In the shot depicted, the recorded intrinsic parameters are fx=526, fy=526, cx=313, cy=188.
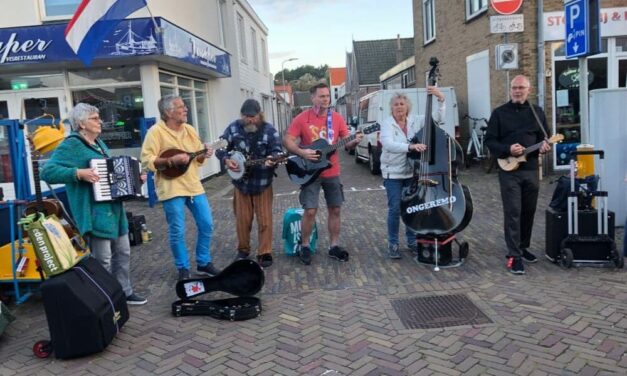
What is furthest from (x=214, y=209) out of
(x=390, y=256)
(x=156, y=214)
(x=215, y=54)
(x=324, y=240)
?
(x=215, y=54)

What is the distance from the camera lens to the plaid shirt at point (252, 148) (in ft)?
18.9

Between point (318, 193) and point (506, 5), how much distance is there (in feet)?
14.1

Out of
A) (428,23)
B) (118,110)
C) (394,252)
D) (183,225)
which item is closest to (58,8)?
(118,110)


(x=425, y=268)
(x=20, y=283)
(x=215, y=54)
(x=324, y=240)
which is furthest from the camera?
(x=215, y=54)

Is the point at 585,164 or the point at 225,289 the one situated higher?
the point at 585,164

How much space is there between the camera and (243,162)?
5559 millimetres

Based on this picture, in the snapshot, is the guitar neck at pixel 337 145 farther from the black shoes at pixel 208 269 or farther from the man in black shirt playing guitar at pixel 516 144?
the black shoes at pixel 208 269

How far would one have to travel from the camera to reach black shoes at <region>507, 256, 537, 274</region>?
5082 mm

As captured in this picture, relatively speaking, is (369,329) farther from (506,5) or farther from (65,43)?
(65,43)

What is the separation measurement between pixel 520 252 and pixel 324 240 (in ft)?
8.12

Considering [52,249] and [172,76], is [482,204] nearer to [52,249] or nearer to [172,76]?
[52,249]

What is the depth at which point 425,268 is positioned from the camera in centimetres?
543

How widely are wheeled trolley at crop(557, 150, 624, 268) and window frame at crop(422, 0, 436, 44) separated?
12.6 metres

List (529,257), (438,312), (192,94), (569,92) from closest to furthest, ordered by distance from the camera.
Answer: (438,312) < (529,257) < (569,92) < (192,94)
